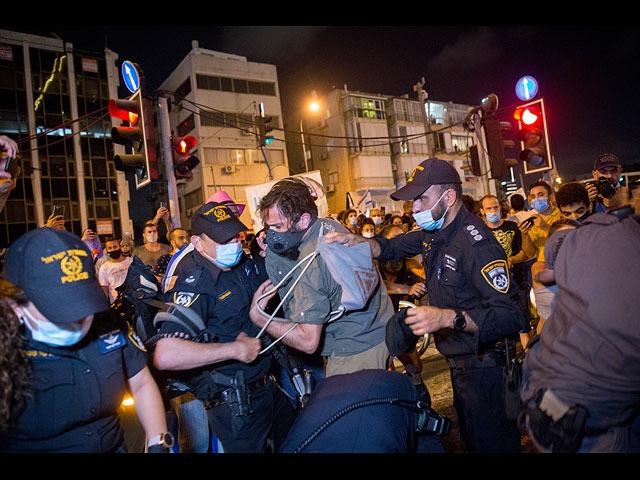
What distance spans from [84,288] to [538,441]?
81.9 inches

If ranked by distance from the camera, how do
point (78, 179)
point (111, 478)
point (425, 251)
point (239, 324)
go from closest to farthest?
point (111, 478) < point (239, 324) < point (425, 251) < point (78, 179)

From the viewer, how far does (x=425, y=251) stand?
3.06 metres

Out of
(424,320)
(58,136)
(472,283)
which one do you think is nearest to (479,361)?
(472,283)

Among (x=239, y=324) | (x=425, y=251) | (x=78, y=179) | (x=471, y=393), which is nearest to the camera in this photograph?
(x=471, y=393)

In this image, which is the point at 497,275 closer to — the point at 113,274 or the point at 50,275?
the point at 50,275

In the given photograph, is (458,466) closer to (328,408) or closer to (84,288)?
(328,408)

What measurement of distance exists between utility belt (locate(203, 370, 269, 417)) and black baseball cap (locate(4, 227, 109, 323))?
1.18 metres

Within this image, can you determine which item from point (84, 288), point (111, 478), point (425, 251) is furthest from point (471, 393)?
point (84, 288)

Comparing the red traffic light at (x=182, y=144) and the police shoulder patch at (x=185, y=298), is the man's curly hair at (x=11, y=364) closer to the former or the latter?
the police shoulder patch at (x=185, y=298)

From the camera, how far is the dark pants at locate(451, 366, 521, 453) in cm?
239

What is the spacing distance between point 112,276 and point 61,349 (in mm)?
5870

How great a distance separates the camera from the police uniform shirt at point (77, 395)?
1.60 m

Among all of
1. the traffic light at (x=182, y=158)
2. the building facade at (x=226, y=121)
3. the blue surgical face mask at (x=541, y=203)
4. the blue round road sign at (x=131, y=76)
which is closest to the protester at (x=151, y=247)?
the traffic light at (x=182, y=158)

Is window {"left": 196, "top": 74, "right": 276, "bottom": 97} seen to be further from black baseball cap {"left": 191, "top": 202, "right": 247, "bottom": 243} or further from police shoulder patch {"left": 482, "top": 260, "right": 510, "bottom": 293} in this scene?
police shoulder patch {"left": 482, "top": 260, "right": 510, "bottom": 293}
